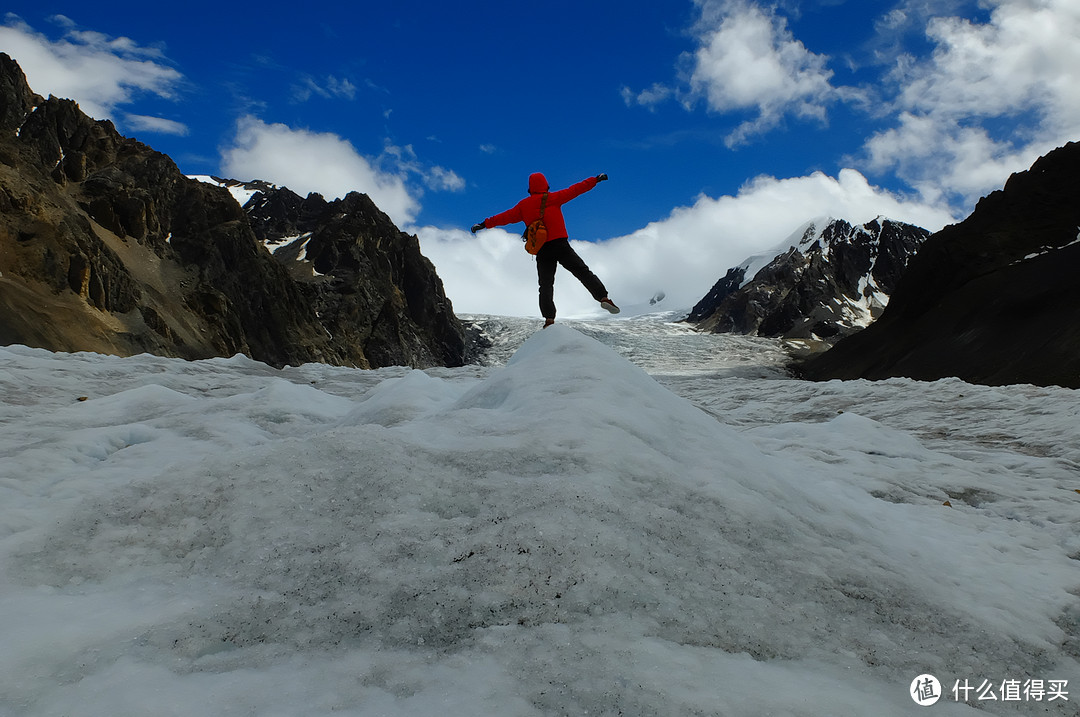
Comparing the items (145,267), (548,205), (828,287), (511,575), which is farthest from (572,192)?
(828,287)

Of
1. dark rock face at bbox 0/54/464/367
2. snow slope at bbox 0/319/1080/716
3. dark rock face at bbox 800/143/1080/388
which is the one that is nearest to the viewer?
snow slope at bbox 0/319/1080/716

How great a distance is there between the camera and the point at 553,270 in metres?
10.2

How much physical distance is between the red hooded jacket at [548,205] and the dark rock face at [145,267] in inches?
928

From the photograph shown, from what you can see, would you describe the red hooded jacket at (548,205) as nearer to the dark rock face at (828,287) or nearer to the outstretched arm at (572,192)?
the outstretched arm at (572,192)

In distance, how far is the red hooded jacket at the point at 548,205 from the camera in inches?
382

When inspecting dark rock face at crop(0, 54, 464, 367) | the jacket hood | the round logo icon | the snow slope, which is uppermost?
dark rock face at crop(0, 54, 464, 367)

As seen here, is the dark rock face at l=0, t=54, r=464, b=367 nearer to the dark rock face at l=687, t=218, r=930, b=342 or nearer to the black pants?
the black pants

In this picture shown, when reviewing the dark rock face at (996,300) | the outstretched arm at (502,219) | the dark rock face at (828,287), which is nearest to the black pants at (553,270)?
the outstretched arm at (502,219)

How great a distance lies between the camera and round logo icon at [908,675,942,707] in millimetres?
2217

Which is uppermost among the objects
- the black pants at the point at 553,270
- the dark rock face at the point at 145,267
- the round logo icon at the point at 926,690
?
the dark rock face at the point at 145,267

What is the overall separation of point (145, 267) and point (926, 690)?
6331cm

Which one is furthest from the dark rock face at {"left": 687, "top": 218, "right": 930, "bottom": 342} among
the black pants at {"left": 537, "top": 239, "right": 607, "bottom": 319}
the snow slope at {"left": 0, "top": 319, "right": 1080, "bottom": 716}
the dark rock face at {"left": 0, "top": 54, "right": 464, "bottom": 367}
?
the snow slope at {"left": 0, "top": 319, "right": 1080, "bottom": 716}

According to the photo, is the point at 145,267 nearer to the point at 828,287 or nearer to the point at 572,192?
the point at 572,192

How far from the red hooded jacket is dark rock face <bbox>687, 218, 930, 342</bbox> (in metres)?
126
